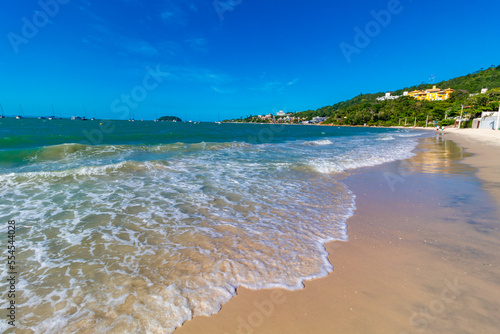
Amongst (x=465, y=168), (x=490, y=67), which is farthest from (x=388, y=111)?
(x=465, y=168)

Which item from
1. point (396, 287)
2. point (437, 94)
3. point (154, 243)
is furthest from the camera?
point (437, 94)

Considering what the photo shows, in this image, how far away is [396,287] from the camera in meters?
2.85

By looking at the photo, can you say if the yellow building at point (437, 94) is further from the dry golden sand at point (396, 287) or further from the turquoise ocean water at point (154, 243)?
the turquoise ocean water at point (154, 243)

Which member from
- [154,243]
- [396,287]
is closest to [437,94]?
[396,287]

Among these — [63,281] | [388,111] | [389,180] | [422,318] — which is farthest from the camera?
[388,111]

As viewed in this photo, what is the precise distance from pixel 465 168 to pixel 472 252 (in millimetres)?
10122

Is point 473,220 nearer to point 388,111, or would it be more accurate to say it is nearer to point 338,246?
point 338,246

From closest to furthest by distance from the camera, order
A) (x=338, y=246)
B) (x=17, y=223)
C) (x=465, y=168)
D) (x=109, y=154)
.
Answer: (x=338, y=246) → (x=17, y=223) → (x=465, y=168) → (x=109, y=154)

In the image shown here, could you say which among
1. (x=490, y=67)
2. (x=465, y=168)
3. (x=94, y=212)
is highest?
(x=490, y=67)

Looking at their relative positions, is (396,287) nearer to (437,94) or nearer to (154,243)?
(154,243)

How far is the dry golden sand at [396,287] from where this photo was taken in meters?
2.32

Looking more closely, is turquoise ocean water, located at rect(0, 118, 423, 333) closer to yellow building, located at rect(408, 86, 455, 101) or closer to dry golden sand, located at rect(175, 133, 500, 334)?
dry golden sand, located at rect(175, 133, 500, 334)

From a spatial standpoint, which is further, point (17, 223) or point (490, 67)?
point (490, 67)

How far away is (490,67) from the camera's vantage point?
440 feet
